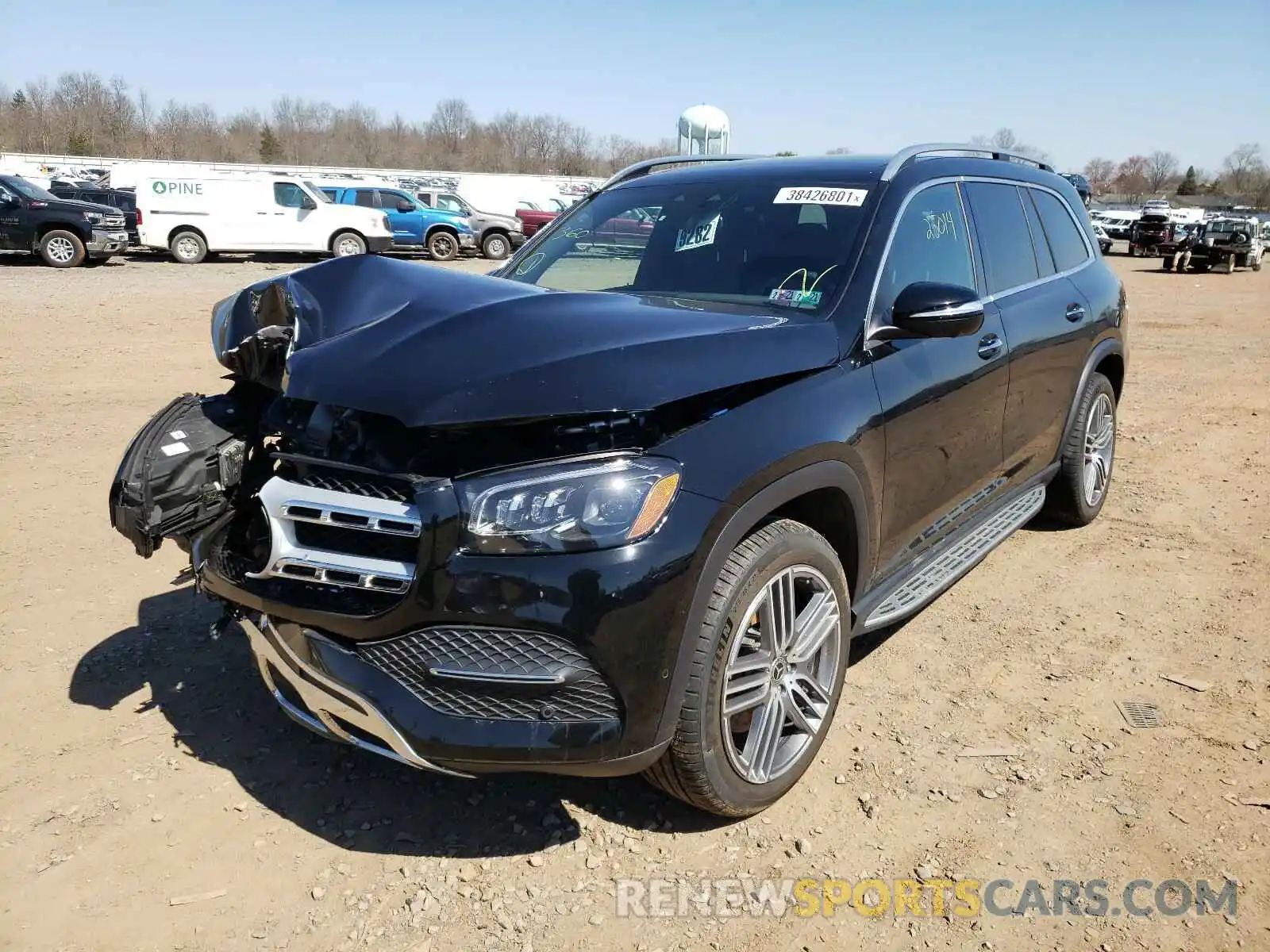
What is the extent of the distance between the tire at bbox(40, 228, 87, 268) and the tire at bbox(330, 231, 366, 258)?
5123mm

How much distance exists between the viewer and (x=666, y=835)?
2.77m

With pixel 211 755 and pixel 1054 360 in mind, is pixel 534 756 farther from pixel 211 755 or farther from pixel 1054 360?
pixel 1054 360

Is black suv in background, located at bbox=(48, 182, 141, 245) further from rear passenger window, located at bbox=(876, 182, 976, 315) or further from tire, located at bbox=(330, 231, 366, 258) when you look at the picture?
rear passenger window, located at bbox=(876, 182, 976, 315)

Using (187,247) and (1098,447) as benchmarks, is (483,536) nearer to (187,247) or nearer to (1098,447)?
(1098,447)

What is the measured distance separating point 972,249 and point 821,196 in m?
0.84

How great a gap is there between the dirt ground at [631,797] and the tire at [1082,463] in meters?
0.39

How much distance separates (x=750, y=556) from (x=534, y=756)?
0.76 meters

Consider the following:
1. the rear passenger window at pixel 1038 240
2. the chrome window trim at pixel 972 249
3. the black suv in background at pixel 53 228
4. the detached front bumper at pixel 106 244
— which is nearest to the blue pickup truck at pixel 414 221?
the detached front bumper at pixel 106 244

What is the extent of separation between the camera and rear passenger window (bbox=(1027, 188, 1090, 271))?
4.72 meters

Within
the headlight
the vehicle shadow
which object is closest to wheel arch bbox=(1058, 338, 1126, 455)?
the vehicle shadow

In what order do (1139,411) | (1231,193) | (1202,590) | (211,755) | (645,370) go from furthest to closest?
(1231,193) → (1139,411) → (1202,590) → (211,755) → (645,370)

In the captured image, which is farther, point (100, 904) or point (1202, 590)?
point (1202, 590)

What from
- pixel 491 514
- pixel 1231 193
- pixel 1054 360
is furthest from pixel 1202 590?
pixel 1231 193

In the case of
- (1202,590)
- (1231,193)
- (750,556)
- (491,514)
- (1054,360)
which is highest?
(1231,193)
